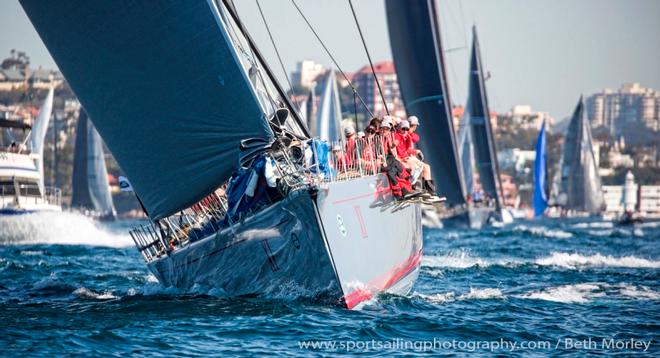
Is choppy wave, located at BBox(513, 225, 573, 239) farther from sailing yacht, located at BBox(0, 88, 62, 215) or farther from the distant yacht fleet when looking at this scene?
the distant yacht fleet

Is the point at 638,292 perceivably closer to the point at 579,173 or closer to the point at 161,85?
the point at 161,85

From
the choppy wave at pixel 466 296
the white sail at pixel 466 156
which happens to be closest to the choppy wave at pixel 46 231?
the choppy wave at pixel 466 296

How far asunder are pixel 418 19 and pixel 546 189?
114 ft

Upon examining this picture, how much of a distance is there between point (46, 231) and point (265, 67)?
24189 mm

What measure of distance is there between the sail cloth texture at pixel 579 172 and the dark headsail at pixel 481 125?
53.2 ft

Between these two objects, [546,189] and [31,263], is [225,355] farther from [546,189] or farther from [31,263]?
[546,189]

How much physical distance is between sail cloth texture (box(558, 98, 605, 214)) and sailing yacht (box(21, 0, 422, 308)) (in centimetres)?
6306

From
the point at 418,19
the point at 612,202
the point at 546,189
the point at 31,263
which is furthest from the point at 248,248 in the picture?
the point at 612,202

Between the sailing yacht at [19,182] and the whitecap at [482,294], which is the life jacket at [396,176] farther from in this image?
the sailing yacht at [19,182]

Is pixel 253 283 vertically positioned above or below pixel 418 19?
below

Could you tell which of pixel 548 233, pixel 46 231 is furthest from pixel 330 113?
pixel 46 231

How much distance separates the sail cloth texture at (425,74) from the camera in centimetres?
4297

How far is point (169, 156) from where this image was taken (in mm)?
15250

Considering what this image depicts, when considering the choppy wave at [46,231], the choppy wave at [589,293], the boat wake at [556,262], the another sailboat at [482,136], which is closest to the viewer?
the choppy wave at [589,293]
